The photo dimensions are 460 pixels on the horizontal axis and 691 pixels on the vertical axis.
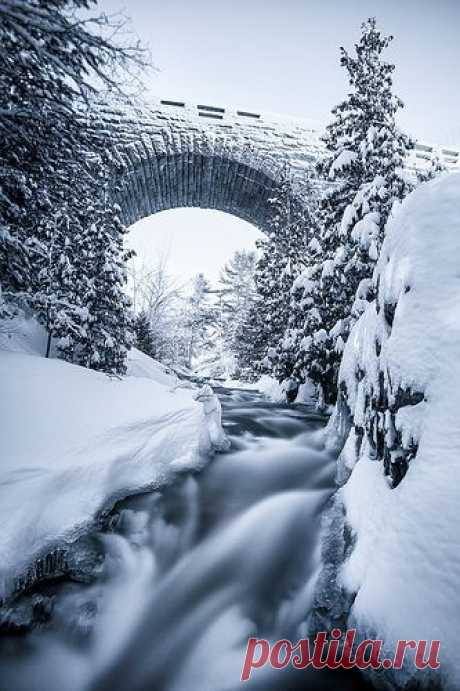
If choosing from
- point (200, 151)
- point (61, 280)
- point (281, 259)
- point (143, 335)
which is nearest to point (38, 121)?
point (61, 280)

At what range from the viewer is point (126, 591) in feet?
8.59

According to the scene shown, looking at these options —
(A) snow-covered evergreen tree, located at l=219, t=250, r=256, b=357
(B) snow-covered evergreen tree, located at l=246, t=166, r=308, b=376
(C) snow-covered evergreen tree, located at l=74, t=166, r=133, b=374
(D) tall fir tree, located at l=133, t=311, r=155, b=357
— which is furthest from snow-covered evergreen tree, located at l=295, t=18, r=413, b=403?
(A) snow-covered evergreen tree, located at l=219, t=250, r=256, b=357

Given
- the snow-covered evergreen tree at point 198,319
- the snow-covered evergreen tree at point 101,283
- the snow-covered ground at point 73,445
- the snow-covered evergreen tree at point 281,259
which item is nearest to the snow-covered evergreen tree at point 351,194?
the snow-covered ground at point 73,445

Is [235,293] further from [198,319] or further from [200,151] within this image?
[200,151]

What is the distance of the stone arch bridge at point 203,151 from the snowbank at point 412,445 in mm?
12560

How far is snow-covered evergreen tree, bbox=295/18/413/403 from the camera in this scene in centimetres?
730

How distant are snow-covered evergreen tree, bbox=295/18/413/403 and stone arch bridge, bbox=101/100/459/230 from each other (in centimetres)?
618

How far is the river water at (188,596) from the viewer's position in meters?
2.08

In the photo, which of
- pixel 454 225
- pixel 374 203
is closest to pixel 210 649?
pixel 454 225

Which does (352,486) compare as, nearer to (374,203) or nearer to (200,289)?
(374,203)

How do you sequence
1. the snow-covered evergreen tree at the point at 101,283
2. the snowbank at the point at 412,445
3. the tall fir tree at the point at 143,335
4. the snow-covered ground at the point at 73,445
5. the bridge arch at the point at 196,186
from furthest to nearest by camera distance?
1. the tall fir tree at the point at 143,335
2. the bridge arch at the point at 196,186
3. the snow-covered evergreen tree at the point at 101,283
4. the snow-covered ground at the point at 73,445
5. the snowbank at the point at 412,445

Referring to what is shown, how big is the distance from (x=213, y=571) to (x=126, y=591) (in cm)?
71

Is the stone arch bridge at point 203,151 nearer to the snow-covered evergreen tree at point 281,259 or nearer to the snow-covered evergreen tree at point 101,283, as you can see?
the snow-covered evergreen tree at point 281,259

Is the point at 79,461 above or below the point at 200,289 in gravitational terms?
below
